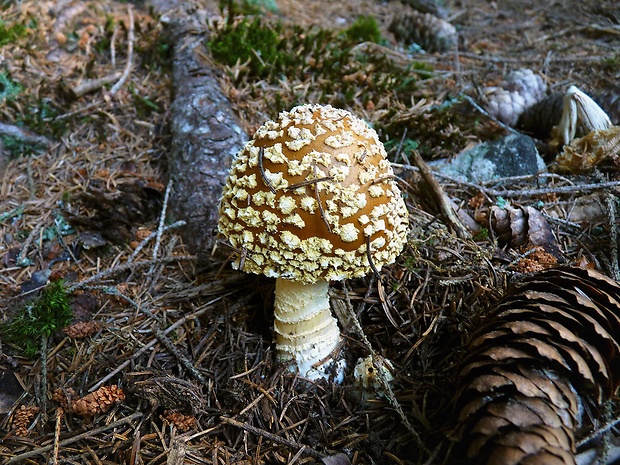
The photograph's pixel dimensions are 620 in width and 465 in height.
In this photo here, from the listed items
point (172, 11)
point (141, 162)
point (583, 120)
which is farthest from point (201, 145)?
point (583, 120)

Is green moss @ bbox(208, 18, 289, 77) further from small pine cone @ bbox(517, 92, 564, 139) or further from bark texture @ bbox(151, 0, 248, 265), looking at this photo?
small pine cone @ bbox(517, 92, 564, 139)

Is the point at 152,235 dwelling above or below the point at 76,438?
above

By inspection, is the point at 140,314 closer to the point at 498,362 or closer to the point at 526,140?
the point at 498,362

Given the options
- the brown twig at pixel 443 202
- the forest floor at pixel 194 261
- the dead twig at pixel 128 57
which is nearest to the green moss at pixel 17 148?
the forest floor at pixel 194 261

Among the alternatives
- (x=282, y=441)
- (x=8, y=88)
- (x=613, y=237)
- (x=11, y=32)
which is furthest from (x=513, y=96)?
(x=11, y=32)

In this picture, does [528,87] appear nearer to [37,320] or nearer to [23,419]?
[37,320]

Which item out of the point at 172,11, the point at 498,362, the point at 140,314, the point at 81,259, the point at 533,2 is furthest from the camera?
the point at 533,2
